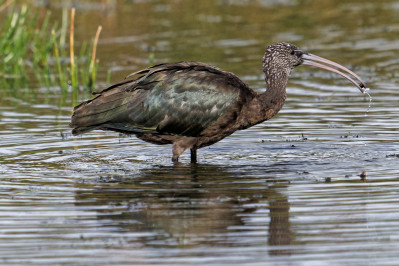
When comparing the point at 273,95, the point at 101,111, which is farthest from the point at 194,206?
the point at 273,95

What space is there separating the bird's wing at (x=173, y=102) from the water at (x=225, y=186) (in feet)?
1.67

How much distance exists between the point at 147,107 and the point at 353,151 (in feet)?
8.51

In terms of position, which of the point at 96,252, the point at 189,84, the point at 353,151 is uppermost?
the point at 189,84

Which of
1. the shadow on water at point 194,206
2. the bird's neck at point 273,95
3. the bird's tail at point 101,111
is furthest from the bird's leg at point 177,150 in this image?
the bird's neck at point 273,95

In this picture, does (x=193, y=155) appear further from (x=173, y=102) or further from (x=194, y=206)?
(x=194, y=206)

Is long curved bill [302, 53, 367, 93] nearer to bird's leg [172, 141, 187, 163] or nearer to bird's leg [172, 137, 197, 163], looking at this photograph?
bird's leg [172, 137, 197, 163]

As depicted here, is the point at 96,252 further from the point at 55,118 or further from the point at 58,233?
the point at 55,118

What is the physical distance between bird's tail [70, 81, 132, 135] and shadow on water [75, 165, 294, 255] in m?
0.79

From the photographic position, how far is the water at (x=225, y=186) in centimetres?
731

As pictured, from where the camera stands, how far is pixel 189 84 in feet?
35.5

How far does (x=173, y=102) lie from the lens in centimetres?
1088

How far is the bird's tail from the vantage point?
10.9m

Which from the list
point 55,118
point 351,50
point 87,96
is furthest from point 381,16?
point 55,118

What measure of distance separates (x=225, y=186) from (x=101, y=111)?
2.05 metres
